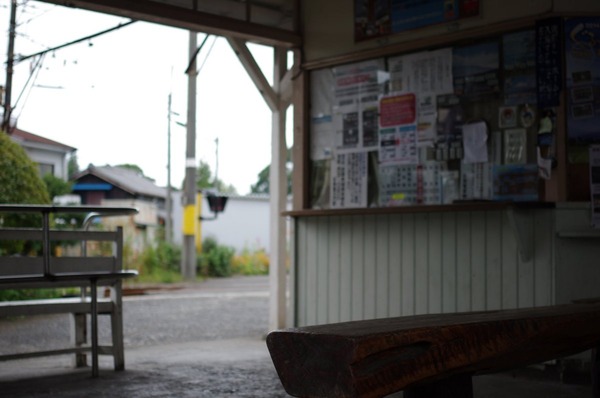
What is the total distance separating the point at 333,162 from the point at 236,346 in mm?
1775

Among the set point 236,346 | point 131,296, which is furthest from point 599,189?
point 131,296

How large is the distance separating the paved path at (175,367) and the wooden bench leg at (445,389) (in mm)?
2262

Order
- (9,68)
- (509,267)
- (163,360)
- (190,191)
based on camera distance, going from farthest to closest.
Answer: (190,191), (9,68), (163,360), (509,267)

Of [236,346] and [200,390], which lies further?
[236,346]

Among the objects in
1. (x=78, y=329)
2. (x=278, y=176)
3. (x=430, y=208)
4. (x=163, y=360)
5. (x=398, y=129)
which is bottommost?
(x=163, y=360)

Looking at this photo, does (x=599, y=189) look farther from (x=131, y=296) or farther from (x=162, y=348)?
(x=131, y=296)

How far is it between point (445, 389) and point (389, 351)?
452 mm

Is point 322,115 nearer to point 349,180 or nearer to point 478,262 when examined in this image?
point 349,180

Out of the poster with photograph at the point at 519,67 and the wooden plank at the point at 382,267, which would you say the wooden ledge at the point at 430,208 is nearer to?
the wooden plank at the point at 382,267

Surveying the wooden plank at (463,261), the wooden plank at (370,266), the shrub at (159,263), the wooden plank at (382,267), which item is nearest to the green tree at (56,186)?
the shrub at (159,263)

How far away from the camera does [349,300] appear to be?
6.59 meters

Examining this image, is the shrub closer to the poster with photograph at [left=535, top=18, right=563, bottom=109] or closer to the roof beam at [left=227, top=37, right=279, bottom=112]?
the roof beam at [left=227, top=37, right=279, bottom=112]

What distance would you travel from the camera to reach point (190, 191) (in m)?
20.8

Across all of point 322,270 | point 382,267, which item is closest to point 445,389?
point 382,267
